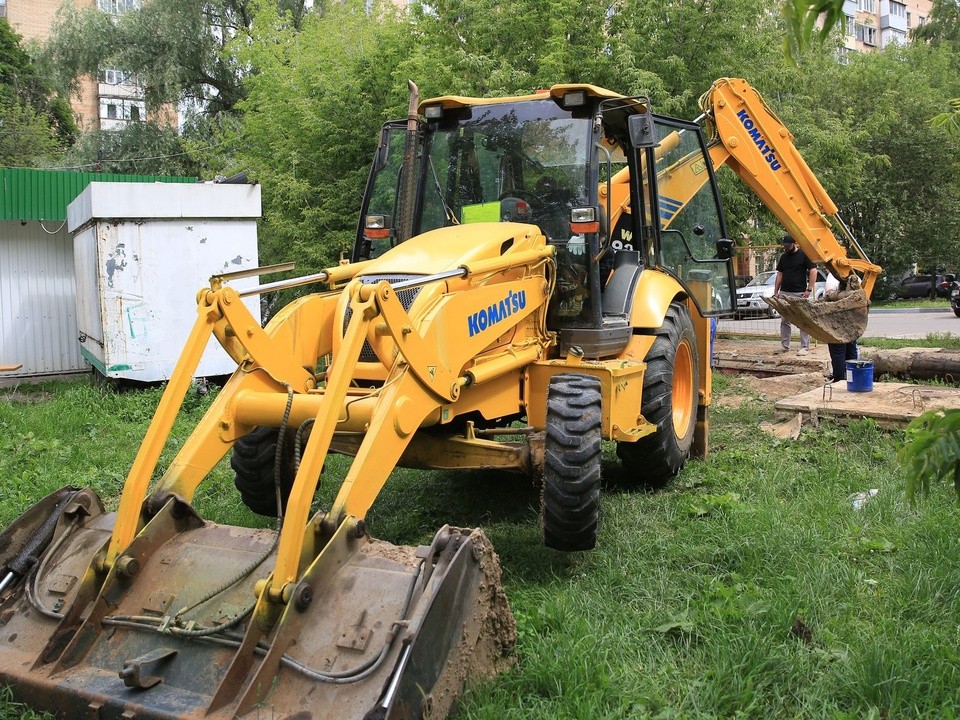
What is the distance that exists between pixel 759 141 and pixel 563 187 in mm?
3612

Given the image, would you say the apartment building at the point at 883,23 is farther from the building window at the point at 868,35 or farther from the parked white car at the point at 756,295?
the parked white car at the point at 756,295

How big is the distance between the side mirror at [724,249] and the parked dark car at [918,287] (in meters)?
28.2

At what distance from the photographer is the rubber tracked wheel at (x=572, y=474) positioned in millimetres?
4730

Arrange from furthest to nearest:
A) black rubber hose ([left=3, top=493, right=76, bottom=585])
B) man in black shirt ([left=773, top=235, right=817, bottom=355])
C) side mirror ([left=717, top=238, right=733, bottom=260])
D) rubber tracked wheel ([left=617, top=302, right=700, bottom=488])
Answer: man in black shirt ([left=773, top=235, right=817, bottom=355]) → side mirror ([left=717, top=238, right=733, bottom=260]) → rubber tracked wheel ([left=617, top=302, right=700, bottom=488]) → black rubber hose ([left=3, top=493, right=76, bottom=585])

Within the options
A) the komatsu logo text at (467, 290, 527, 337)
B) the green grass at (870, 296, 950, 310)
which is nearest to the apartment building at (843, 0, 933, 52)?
the green grass at (870, 296, 950, 310)

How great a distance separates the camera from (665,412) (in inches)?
241

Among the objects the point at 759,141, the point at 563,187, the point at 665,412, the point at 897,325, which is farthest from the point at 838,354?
the point at 897,325

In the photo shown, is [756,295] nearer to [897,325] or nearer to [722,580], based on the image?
[897,325]

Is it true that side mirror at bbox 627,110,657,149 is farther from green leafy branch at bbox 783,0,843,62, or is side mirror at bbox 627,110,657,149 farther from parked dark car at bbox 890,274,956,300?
parked dark car at bbox 890,274,956,300

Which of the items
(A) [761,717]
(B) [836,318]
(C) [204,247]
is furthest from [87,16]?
(A) [761,717]

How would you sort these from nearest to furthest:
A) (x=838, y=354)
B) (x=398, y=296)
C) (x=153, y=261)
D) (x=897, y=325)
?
(x=398, y=296) < (x=838, y=354) < (x=153, y=261) < (x=897, y=325)

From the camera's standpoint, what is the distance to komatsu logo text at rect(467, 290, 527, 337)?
494 centimetres

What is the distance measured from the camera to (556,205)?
5969mm

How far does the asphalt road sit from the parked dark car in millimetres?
6831
